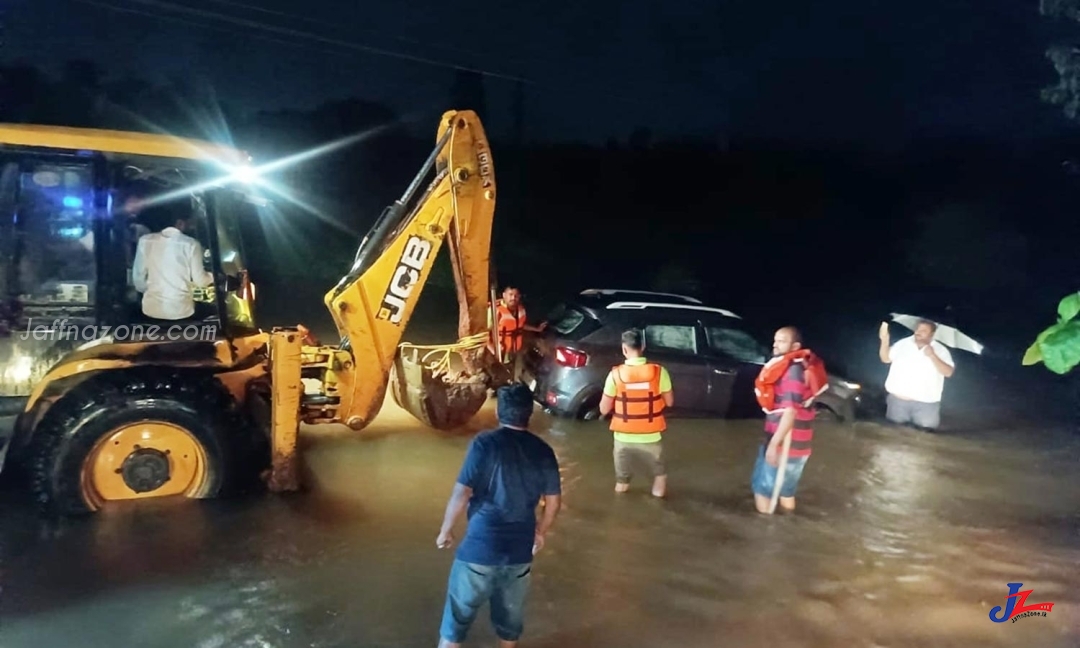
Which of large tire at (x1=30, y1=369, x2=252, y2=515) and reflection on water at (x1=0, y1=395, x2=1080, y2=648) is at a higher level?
large tire at (x1=30, y1=369, x2=252, y2=515)

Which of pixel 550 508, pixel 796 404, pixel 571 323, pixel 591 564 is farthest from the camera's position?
pixel 571 323

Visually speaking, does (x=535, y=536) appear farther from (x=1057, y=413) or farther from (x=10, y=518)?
(x=1057, y=413)

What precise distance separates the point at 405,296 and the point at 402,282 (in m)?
0.13

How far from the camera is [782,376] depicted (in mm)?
6777

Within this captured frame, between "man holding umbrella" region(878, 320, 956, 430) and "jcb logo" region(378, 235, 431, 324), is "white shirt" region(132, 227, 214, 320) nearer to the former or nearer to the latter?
"jcb logo" region(378, 235, 431, 324)

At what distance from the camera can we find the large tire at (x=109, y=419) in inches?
247

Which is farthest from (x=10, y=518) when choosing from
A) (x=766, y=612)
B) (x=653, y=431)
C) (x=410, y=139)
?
(x=410, y=139)

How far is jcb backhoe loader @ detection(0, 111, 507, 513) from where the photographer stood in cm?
632

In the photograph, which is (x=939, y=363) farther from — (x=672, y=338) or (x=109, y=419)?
(x=109, y=419)

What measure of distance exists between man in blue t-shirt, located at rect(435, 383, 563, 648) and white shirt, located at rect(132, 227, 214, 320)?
366cm

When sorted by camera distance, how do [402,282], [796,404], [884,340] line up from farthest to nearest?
[884,340], [402,282], [796,404]

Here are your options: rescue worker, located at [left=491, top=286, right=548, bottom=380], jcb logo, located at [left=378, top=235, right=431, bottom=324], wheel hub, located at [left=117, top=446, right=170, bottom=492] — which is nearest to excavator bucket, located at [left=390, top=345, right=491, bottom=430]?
jcb logo, located at [left=378, top=235, right=431, bottom=324]

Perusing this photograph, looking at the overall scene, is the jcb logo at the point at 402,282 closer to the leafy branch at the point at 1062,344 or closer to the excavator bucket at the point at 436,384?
the excavator bucket at the point at 436,384

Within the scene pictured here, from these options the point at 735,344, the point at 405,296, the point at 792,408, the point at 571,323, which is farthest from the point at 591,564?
the point at 735,344
